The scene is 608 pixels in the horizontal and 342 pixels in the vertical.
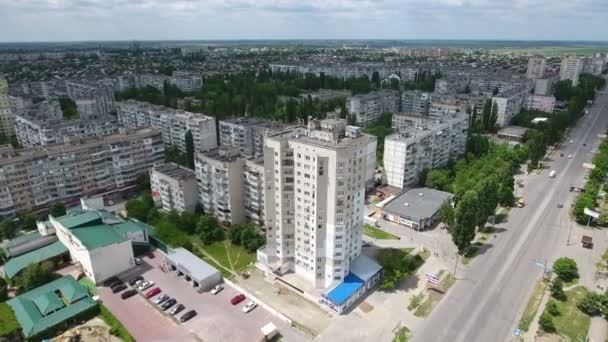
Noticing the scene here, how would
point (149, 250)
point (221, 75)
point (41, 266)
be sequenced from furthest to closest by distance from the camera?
1. point (221, 75)
2. point (149, 250)
3. point (41, 266)

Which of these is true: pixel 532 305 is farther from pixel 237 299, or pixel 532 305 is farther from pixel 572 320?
pixel 237 299

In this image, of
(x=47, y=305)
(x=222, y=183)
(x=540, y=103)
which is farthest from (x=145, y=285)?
(x=540, y=103)

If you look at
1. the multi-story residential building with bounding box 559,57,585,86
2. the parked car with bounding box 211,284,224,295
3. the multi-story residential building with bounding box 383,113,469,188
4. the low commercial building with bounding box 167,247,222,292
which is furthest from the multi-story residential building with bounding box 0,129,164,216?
the multi-story residential building with bounding box 559,57,585,86

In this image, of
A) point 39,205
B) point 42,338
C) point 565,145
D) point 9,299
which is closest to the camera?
point 42,338

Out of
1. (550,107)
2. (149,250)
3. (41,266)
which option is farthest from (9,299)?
(550,107)

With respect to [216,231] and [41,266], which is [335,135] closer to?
[216,231]

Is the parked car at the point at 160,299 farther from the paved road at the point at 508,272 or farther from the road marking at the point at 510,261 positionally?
the road marking at the point at 510,261
